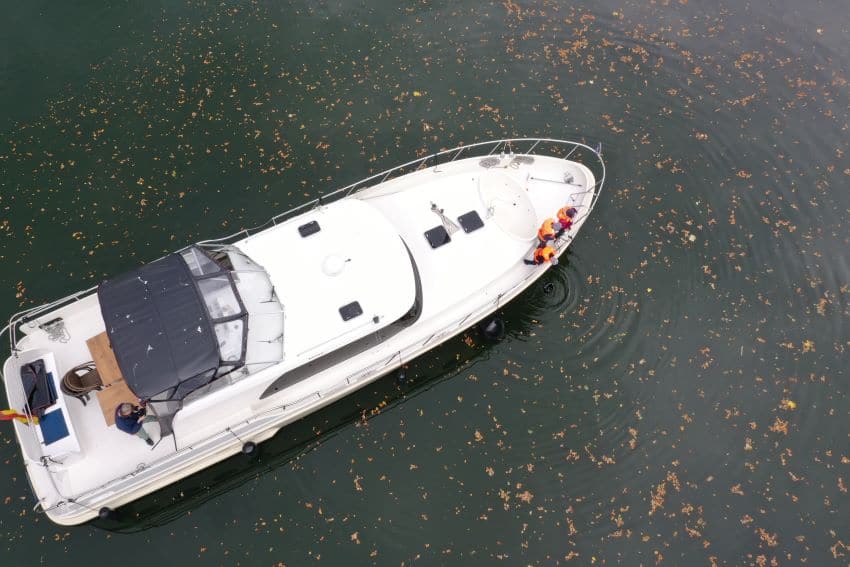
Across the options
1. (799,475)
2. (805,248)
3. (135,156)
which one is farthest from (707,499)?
(135,156)

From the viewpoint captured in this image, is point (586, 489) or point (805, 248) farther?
point (805, 248)

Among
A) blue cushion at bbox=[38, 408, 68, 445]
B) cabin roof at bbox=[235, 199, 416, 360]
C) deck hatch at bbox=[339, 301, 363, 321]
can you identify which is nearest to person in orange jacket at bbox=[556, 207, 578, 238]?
cabin roof at bbox=[235, 199, 416, 360]

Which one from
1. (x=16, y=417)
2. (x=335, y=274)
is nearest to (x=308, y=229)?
(x=335, y=274)

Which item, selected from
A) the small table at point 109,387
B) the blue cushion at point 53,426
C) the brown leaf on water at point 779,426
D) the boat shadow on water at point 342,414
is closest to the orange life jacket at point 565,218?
the boat shadow on water at point 342,414

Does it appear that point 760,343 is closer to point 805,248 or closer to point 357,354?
point 805,248

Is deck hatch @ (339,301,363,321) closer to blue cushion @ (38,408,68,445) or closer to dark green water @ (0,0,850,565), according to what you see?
dark green water @ (0,0,850,565)

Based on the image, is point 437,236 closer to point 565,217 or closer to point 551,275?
point 565,217
